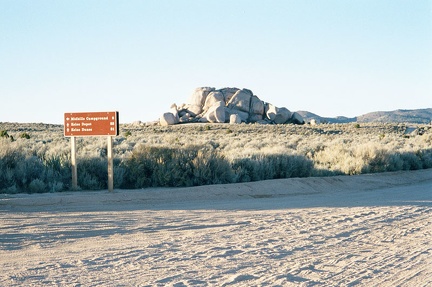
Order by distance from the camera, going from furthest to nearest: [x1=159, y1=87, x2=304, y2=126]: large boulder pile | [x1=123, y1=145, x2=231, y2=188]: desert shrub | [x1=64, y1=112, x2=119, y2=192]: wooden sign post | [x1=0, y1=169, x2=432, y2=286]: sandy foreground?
1. [x1=159, y1=87, x2=304, y2=126]: large boulder pile
2. [x1=123, y1=145, x2=231, y2=188]: desert shrub
3. [x1=64, y1=112, x2=119, y2=192]: wooden sign post
4. [x1=0, y1=169, x2=432, y2=286]: sandy foreground

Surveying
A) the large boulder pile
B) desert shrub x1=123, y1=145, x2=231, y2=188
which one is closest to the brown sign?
desert shrub x1=123, y1=145, x2=231, y2=188

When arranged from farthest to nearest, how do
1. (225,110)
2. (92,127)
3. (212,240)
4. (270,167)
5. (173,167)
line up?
(225,110) → (270,167) → (173,167) → (92,127) → (212,240)

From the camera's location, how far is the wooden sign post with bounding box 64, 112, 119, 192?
719 inches

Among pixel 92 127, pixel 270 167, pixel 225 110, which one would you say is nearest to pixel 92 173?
pixel 92 127

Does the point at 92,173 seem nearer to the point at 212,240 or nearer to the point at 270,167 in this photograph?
the point at 270,167

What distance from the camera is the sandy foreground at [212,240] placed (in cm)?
826

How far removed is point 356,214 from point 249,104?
295ft

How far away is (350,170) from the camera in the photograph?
2705 centimetres

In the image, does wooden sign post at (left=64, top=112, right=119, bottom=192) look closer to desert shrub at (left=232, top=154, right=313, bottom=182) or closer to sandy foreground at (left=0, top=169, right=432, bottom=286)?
sandy foreground at (left=0, top=169, right=432, bottom=286)

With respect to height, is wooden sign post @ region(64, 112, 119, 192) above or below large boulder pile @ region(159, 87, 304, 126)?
below

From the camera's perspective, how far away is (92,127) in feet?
61.2

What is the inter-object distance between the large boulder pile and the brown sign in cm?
7596

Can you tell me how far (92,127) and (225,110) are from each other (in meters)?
81.0

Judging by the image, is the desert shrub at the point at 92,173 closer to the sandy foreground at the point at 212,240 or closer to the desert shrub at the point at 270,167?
the sandy foreground at the point at 212,240
